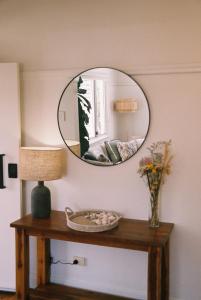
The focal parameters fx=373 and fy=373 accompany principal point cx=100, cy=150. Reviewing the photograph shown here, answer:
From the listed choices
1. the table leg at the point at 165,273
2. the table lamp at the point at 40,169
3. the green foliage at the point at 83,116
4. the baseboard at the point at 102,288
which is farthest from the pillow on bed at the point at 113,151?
the baseboard at the point at 102,288

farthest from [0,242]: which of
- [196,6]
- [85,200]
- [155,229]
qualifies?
[196,6]

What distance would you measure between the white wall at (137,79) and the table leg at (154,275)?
399mm

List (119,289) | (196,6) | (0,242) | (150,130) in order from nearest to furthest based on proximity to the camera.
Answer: (196,6), (150,130), (119,289), (0,242)

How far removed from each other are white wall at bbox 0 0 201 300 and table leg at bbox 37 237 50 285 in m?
0.10

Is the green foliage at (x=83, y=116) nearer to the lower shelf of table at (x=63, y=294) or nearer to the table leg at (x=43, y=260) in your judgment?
the table leg at (x=43, y=260)

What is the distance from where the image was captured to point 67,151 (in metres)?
2.98

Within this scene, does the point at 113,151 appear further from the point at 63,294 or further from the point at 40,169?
the point at 63,294

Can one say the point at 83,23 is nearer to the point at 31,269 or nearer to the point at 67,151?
the point at 67,151

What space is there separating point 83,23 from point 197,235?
5.90 feet

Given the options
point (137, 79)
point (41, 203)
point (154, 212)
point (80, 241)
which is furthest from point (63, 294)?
point (137, 79)

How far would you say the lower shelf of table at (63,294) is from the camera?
114 inches

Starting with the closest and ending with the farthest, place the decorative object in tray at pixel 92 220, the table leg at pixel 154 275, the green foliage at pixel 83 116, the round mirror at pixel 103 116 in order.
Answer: the table leg at pixel 154 275, the decorative object in tray at pixel 92 220, the round mirror at pixel 103 116, the green foliage at pixel 83 116

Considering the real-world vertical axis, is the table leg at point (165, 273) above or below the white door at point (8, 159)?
below

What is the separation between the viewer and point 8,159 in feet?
10.0
